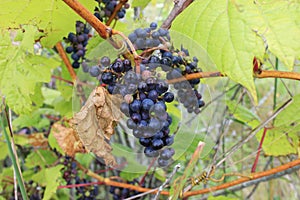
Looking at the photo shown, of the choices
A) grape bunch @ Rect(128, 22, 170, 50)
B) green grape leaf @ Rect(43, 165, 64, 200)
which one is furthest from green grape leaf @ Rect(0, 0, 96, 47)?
green grape leaf @ Rect(43, 165, 64, 200)

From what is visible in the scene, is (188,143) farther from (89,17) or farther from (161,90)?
(89,17)

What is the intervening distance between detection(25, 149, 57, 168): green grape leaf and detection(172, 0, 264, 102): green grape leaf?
1.21 meters

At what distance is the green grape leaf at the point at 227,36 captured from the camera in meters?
0.62

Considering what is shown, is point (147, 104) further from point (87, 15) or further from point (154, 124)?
point (87, 15)

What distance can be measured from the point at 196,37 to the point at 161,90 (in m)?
0.12

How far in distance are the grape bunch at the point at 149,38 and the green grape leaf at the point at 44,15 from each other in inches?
5.5

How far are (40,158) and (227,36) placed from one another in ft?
4.31

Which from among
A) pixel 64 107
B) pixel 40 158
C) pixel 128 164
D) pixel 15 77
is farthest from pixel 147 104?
pixel 40 158

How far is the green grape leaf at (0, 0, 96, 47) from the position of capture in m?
0.86

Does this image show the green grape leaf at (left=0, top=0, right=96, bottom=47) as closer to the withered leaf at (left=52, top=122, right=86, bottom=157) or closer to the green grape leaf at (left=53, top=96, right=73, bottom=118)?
the withered leaf at (left=52, top=122, right=86, bottom=157)

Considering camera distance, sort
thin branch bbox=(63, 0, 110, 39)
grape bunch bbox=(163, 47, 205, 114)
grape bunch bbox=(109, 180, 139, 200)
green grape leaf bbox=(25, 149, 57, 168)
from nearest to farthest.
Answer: thin branch bbox=(63, 0, 110, 39) < grape bunch bbox=(163, 47, 205, 114) < grape bunch bbox=(109, 180, 139, 200) < green grape leaf bbox=(25, 149, 57, 168)

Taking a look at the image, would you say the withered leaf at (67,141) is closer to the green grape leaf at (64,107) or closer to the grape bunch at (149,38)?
the green grape leaf at (64,107)

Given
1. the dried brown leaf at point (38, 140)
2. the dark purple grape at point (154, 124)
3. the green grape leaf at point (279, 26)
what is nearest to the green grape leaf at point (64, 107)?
the dried brown leaf at point (38, 140)

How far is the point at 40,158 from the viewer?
1.74m
